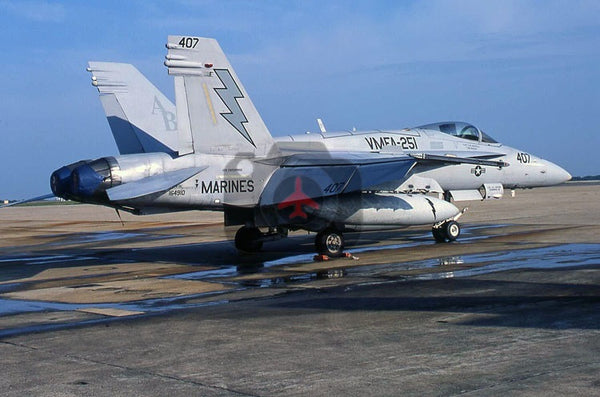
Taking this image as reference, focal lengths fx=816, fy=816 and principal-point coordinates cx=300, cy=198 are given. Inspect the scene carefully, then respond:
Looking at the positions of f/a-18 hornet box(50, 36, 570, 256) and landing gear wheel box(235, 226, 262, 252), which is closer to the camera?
f/a-18 hornet box(50, 36, 570, 256)

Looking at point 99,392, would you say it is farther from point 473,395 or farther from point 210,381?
point 473,395

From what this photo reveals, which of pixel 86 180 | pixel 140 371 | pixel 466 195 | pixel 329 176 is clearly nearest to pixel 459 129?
pixel 466 195

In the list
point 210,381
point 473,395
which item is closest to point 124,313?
point 210,381

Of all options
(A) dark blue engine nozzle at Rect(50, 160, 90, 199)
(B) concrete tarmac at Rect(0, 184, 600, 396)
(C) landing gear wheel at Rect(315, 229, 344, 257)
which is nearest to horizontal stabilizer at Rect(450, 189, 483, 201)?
(B) concrete tarmac at Rect(0, 184, 600, 396)

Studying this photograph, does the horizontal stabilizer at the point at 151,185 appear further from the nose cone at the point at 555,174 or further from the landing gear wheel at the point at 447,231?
the nose cone at the point at 555,174

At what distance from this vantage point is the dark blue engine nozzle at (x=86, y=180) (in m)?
15.9

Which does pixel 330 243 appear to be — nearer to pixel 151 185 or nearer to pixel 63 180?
pixel 151 185

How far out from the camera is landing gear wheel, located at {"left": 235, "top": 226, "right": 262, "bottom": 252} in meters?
20.2

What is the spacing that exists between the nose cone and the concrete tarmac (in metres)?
4.14

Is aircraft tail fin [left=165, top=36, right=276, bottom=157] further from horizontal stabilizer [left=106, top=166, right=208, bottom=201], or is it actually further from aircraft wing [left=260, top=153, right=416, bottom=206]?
aircraft wing [left=260, top=153, right=416, bottom=206]

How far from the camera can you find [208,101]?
54.5 feet

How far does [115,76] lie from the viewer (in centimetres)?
2127

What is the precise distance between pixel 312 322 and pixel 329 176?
27.5 ft

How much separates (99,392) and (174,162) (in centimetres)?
1022
